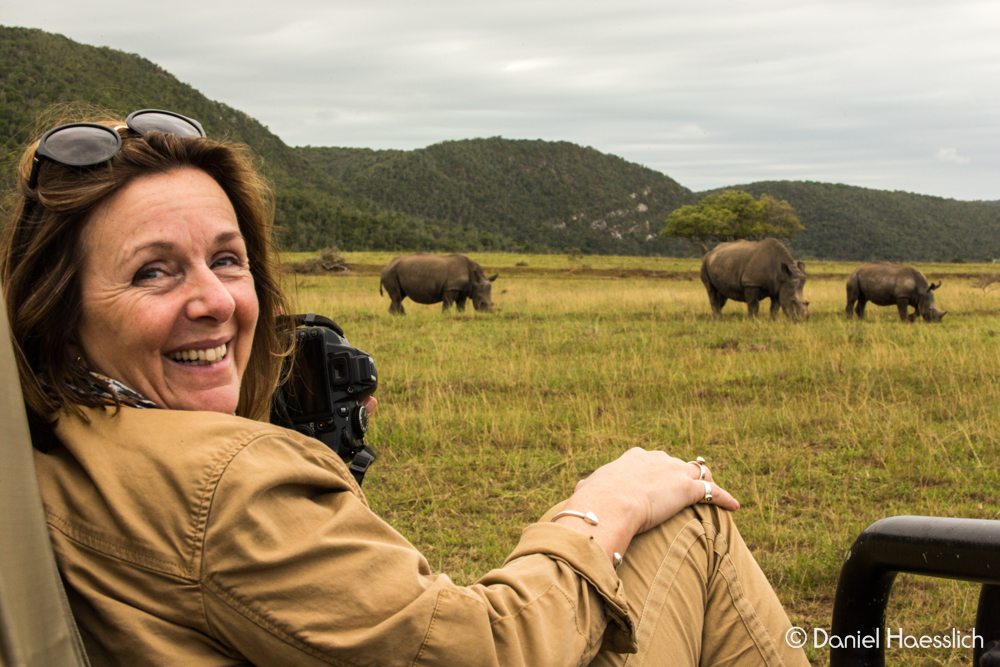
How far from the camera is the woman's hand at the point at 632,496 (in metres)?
1.48

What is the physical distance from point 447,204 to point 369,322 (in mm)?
84844

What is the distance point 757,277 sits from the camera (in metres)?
14.3

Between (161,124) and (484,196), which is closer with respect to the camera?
(161,124)

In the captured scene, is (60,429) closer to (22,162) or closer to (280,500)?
(280,500)

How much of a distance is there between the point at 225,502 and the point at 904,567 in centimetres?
109

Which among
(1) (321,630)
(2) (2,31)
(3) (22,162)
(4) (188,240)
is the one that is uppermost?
(2) (2,31)

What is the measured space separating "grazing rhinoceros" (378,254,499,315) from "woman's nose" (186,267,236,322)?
15.1 metres

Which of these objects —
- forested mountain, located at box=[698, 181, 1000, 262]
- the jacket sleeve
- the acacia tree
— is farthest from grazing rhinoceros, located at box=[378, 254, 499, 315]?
forested mountain, located at box=[698, 181, 1000, 262]

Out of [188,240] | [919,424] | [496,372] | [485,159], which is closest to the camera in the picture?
[188,240]

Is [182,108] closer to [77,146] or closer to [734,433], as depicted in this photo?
[734,433]

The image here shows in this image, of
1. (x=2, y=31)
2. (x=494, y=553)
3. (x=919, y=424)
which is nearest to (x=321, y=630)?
(x=494, y=553)

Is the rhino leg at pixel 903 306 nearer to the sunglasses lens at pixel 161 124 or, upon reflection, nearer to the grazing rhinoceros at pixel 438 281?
the grazing rhinoceros at pixel 438 281

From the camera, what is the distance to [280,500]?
107 centimetres

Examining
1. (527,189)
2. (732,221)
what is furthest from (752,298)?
(527,189)
